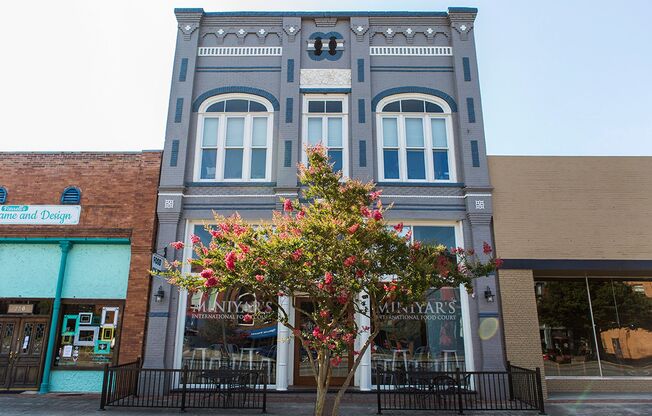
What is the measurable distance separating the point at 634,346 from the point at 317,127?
11.1 metres

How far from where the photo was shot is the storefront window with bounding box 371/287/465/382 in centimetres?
1276

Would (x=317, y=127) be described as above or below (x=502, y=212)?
above

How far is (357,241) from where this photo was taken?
807 centimetres

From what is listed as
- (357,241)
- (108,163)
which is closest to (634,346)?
(357,241)

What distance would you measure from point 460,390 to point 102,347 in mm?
9301

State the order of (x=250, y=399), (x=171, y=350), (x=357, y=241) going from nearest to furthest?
(x=357, y=241) < (x=250, y=399) < (x=171, y=350)

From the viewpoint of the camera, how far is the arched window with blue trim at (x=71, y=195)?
45.9 ft

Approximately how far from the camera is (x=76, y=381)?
12938 millimetres

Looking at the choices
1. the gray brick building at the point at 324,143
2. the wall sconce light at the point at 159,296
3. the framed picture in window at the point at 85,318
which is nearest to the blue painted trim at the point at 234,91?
the gray brick building at the point at 324,143

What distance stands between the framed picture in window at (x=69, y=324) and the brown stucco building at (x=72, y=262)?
25 mm

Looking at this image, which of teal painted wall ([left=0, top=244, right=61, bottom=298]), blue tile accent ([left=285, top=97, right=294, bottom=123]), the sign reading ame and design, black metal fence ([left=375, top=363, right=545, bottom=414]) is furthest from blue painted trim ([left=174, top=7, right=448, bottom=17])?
black metal fence ([left=375, top=363, right=545, bottom=414])

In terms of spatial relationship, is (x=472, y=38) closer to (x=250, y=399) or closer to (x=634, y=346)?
(x=634, y=346)

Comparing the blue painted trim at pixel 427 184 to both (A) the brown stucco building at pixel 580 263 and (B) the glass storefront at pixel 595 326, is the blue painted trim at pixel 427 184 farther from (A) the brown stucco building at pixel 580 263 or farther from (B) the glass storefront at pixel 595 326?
(B) the glass storefront at pixel 595 326

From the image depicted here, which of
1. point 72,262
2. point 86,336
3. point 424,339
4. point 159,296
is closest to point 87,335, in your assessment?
point 86,336
